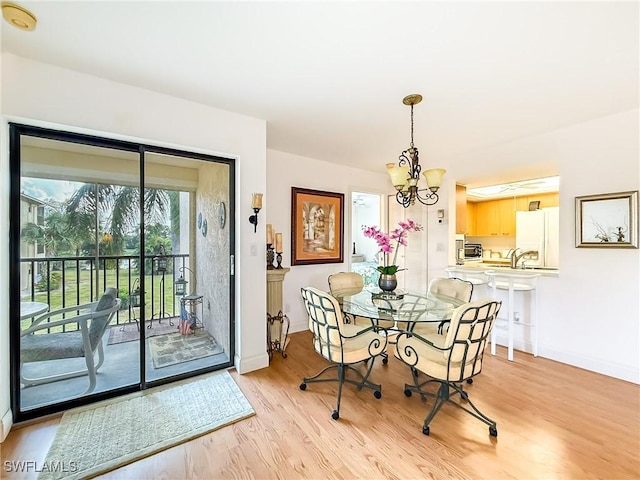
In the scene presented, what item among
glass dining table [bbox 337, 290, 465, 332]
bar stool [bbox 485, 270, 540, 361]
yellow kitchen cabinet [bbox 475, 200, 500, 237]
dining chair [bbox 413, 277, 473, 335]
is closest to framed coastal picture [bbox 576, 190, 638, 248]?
bar stool [bbox 485, 270, 540, 361]

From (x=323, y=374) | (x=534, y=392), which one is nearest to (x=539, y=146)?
(x=534, y=392)

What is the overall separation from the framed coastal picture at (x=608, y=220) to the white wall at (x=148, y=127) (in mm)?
3387

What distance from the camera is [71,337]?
2240 millimetres

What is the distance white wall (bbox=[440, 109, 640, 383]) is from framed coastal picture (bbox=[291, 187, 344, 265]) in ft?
8.59

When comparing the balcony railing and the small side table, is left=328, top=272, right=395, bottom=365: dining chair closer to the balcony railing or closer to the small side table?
the small side table

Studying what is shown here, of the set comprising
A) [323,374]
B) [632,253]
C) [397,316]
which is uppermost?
[632,253]

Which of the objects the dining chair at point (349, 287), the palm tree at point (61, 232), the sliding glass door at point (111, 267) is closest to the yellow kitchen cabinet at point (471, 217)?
the dining chair at point (349, 287)

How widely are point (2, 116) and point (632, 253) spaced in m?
5.24

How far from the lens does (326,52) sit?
1.78m

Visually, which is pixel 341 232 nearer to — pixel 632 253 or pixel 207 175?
pixel 207 175

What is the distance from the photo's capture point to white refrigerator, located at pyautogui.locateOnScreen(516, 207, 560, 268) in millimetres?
4379

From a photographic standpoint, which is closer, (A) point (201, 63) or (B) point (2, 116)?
(B) point (2, 116)

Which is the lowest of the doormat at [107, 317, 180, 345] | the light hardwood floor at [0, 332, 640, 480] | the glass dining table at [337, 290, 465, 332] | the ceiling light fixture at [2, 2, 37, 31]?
the light hardwood floor at [0, 332, 640, 480]

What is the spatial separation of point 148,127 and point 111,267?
1.29m
